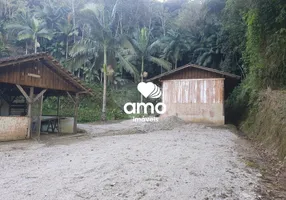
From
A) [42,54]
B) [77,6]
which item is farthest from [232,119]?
[77,6]

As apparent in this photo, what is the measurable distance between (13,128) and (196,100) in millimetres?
10244

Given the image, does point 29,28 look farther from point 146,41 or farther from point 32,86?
point 32,86

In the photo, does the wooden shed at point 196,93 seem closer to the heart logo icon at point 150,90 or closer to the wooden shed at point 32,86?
the wooden shed at point 32,86

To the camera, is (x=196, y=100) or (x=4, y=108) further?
(x=196, y=100)

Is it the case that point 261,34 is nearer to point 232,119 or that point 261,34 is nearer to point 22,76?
point 232,119

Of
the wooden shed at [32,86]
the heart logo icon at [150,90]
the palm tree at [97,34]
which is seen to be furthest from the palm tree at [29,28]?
the wooden shed at [32,86]

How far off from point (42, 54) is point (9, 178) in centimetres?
681

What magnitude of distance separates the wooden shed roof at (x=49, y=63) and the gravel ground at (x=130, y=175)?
147 inches

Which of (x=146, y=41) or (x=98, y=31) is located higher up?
(x=146, y=41)

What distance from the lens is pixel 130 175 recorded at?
15.5 feet

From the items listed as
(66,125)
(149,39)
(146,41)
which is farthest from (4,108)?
(149,39)

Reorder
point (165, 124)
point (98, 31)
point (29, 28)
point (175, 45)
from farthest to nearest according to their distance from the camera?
point (175, 45), point (29, 28), point (98, 31), point (165, 124)

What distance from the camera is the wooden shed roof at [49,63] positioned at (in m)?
9.17

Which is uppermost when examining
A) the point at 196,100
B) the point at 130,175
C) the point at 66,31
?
the point at 66,31
